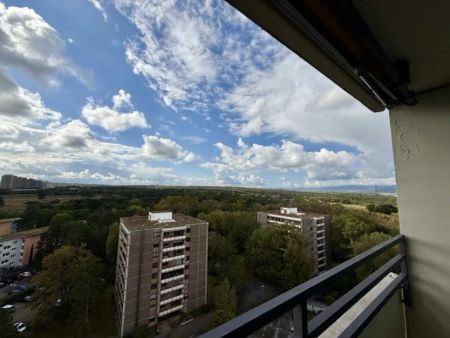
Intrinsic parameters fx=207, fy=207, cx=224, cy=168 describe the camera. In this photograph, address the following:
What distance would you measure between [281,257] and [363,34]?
32.8 feet

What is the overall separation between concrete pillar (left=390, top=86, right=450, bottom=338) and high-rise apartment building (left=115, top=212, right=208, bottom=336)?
24.4ft

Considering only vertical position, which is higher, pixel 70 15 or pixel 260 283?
pixel 70 15

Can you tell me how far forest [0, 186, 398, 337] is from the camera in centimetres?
693

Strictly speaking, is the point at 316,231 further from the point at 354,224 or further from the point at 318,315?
the point at 318,315

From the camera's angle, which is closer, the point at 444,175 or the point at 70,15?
the point at 444,175

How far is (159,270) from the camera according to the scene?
26.0 feet

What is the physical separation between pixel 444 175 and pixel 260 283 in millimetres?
10048

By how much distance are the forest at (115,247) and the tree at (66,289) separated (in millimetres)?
29

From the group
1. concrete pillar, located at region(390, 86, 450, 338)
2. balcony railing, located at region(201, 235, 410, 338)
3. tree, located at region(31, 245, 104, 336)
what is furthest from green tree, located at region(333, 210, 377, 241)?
tree, located at region(31, 245, 104, 336)

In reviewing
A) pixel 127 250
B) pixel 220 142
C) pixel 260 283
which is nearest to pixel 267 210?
pixel 260 283

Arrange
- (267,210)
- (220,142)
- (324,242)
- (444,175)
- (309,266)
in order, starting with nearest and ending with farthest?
(444,175)
(309,266)
(324,242)
(267,210)
(220,142)

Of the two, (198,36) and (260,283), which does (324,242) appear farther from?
(198,36)

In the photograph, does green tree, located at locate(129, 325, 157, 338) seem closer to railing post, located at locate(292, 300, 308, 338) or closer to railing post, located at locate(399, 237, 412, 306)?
railing post, located at locate(399, 237, 412, 306)

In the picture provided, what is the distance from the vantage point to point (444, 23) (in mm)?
819
